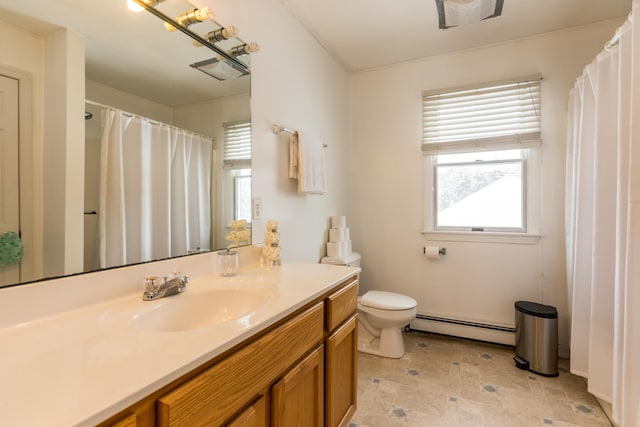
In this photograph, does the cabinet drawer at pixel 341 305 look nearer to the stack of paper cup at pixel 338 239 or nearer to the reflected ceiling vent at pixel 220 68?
the stack of paper cup at pixel 338 239

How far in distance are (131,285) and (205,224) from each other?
43cm

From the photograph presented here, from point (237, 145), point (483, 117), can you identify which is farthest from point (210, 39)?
point (483, 117)

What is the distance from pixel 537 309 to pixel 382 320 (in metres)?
1.09

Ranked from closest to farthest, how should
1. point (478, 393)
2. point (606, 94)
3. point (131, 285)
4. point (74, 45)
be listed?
point (74, 45) → point (131, 285) → point (606, 94) → point (478, 393)

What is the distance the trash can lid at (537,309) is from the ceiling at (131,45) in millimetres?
2417

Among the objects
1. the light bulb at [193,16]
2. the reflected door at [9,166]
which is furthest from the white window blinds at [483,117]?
the reflected door at [9,166]

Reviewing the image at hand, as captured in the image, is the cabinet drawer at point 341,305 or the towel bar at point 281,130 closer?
the cabinet drawer at point 341,305

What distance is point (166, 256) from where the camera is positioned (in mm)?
1181

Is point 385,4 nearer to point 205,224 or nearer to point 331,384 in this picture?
point 205,224

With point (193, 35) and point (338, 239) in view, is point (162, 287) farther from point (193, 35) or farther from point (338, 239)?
point (338, 239)

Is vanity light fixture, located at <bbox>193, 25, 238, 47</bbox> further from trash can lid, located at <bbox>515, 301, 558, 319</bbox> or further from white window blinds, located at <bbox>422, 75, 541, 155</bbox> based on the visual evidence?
trash can lid, located at <bbox>515, 301, 558, 319</bbox>

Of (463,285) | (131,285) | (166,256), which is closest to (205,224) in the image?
(166,256)

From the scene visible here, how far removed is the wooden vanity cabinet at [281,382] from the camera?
1.92 ft

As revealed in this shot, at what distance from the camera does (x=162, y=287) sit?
1.01m
